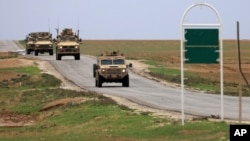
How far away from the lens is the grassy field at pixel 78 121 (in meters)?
25.7

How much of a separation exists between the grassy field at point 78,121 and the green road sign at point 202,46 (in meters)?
2.16

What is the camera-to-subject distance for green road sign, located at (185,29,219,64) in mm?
26859

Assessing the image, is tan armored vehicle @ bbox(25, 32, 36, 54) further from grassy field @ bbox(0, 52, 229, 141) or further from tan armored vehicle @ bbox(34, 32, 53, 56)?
grassy field @ bbox(0, 52, 229, 141)

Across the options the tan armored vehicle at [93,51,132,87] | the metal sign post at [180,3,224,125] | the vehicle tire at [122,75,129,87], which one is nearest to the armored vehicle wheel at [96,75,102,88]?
the tan armored vehicle at [93,51,132,87]

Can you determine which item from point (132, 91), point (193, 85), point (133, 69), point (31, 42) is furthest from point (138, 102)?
point (31, 42)

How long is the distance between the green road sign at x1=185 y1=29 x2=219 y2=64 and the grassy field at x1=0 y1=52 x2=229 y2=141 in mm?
2163

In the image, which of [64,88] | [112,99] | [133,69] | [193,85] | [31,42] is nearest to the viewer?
[112,99]

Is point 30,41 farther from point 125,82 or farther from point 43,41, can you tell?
point 125,82

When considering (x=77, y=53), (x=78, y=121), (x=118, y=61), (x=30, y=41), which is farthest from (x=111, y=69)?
(x=30, y=41)

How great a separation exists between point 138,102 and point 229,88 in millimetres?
19014

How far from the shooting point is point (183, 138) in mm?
24438

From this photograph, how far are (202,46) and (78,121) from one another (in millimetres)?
9524

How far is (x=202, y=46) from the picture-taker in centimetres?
2688

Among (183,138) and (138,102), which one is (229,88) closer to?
(138,102)
